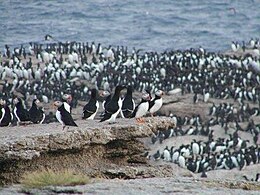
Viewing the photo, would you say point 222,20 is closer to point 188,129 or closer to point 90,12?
point 90,12

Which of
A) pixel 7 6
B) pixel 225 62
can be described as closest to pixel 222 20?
pixel 7 6

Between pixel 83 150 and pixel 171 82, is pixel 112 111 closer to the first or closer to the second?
pixel 83 150

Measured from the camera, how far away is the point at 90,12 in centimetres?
7050

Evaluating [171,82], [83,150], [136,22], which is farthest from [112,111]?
[136,22]

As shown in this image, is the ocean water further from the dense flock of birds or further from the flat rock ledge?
the flat rock ledge

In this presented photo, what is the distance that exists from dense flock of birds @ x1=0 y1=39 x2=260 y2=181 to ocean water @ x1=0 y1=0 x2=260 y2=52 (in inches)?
429

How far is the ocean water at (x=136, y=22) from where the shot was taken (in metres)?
56.8

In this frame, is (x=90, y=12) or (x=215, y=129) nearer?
(x=215, y=129)

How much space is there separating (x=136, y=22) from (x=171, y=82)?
3379 centimetres

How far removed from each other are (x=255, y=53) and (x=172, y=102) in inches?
553

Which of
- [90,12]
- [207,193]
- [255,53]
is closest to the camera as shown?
[207,193]

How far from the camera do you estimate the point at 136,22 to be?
221ft

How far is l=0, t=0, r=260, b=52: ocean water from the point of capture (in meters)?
56.8

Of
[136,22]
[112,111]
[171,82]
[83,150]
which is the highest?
[112,111]
